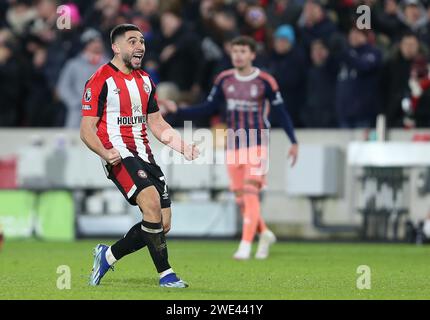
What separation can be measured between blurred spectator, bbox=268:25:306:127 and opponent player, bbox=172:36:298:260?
13.6 ft

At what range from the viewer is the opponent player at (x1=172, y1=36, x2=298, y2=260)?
50.3ft

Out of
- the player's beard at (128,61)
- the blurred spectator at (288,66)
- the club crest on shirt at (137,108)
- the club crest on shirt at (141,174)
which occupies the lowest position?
the club crest on shirt at (141,174)

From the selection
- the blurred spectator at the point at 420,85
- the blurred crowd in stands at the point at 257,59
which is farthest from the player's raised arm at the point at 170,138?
the blurred spectator at the point at 420,85

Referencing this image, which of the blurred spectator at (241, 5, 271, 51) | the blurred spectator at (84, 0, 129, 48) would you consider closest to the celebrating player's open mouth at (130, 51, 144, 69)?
the blurred spectator at (241, 5, 271, 51)

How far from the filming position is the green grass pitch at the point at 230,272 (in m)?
10.4

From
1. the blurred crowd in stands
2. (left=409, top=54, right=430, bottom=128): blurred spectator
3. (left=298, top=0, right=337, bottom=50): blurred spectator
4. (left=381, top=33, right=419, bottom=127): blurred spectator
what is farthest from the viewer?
(left=298, top=0, right=337, bottom=50): blurred spectator

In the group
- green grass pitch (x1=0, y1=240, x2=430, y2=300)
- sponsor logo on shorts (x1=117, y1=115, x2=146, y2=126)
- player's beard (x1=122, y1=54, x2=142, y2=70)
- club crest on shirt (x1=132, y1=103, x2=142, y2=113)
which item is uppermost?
player's beard (x1=122, y1=54, x2=142, y2=70)

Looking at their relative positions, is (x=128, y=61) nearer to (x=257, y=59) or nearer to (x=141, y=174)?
(x=141, y=174)

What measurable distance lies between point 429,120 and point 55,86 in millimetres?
6402

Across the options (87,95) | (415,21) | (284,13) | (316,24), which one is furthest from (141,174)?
(284,13)

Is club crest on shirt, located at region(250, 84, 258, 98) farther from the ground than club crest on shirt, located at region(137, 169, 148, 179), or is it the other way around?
club crest on shirt, located at region(250, 84, 258, 98)

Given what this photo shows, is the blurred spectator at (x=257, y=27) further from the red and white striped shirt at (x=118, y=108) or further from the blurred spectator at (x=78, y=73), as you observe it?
the red and white striped shirt at (x=118, y=108)

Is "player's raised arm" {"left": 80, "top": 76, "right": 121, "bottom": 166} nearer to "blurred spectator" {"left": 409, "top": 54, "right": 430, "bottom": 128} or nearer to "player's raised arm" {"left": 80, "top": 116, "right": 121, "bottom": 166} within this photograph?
"player's raised arm" {"left": 80, "top": 116, "right": 121, "bottom": 166}

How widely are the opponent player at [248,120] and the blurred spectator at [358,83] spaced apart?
3788 millimetres
